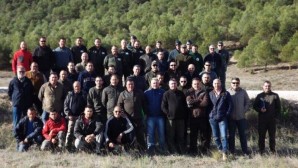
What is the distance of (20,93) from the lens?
33.7ft

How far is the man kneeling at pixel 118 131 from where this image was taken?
31.5 feet

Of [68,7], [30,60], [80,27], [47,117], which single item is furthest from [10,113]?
[68,7]

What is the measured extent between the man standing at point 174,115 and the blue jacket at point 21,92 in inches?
124

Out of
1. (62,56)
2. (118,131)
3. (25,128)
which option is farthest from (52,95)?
(62,56)

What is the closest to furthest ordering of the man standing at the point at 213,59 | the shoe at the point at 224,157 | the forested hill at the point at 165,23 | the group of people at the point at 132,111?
the shoe at the point at 224,157 < the group of people at the point at 132,111 < the man standing at the point at 213,59 < the forested hill at the point at 165,23

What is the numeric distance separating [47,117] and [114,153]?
6.18 feet

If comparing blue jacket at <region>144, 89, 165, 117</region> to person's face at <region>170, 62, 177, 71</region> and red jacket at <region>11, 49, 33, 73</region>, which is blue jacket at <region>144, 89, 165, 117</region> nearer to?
person's face at <region>170, 62, 177, 71</region>

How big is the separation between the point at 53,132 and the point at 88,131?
0.80 meters

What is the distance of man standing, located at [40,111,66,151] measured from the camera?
32.5 ft

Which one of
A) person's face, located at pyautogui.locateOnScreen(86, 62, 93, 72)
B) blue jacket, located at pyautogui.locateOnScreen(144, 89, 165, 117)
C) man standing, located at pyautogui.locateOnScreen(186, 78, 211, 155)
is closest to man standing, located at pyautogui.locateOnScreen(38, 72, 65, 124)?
person's face, located at pyautogui.locateOnScreen(86, 62, 93, 72)

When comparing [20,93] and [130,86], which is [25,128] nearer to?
[20,93]

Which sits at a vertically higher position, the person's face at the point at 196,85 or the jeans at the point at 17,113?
the person's face at the point at 196,85

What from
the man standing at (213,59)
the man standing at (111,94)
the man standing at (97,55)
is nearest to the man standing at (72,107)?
the man standing at (111,94)

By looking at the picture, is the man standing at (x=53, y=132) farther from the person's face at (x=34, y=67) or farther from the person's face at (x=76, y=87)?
the person's face at (x=34, y=67)
